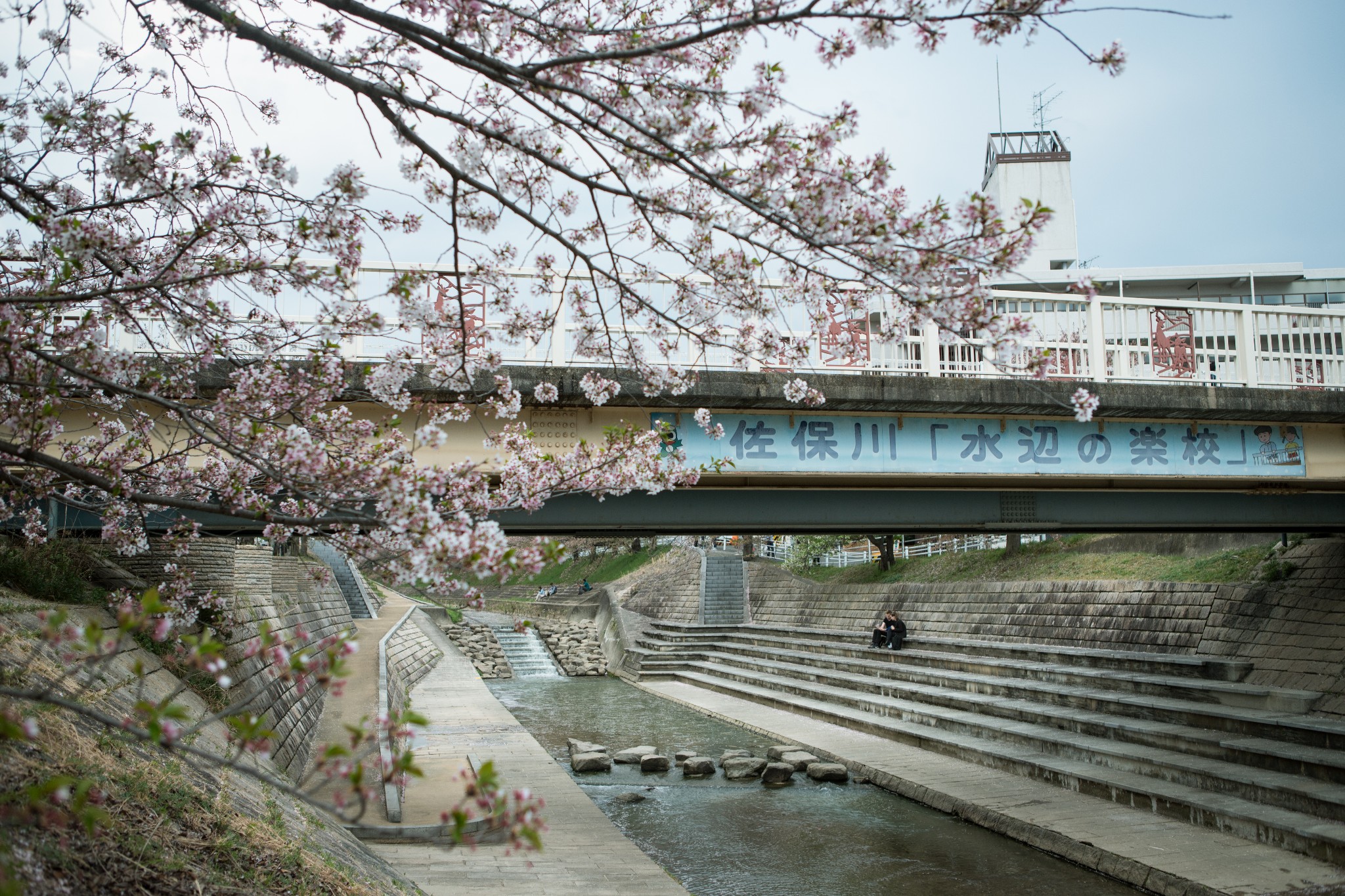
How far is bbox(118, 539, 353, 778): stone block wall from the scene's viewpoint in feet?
31.9

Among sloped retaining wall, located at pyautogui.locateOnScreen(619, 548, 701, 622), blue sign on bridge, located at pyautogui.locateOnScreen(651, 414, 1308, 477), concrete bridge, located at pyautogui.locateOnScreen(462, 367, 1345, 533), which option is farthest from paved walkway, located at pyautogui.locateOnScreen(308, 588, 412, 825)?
sloped retaining wall, located at pyautogui.locateOnScreen(619, 548, 701, 622)

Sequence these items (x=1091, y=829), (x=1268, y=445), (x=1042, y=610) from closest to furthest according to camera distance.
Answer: (x=1091, y=829) < (x=1268, y=445) < (x=1042, y=610)

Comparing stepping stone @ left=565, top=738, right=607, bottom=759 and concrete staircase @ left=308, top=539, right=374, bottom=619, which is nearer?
stepping stone @ left=565, top=738, right=607, bottom=759

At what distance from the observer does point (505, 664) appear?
104 ft

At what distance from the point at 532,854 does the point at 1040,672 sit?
1061 centimetres

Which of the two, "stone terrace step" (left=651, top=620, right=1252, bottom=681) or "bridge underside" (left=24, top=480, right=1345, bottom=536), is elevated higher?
"bridge underside" (left=24, top=480, right=1345, bottom=536)

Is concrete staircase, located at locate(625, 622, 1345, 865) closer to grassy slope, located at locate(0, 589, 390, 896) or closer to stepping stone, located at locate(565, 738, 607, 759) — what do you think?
stepping stone, located at locate(565, 738, 607, 759)

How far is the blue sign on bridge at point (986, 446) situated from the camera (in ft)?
32.1

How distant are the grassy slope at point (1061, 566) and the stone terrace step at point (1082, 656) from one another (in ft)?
8.61

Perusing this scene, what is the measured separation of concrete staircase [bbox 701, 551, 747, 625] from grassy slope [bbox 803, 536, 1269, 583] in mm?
3321

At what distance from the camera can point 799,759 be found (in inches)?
552

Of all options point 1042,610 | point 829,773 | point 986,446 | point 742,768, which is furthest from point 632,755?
point 1042,610

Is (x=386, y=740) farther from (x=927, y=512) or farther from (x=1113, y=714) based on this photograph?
(x=1113, y=714)

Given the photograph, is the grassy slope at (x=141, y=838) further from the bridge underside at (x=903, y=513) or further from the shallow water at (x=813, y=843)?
the shallow water at (x=813, y=843)
